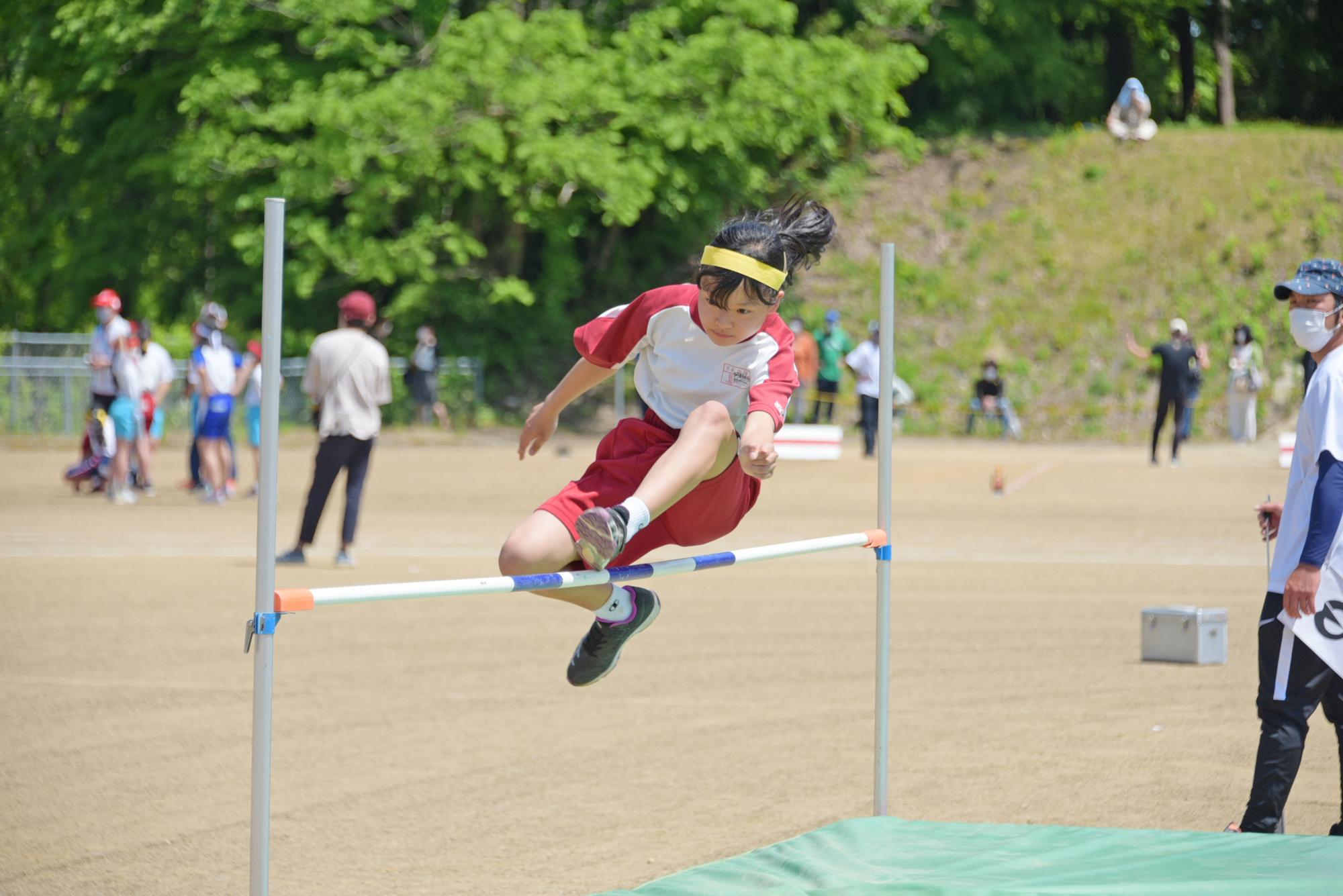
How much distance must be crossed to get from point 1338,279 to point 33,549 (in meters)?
12.1

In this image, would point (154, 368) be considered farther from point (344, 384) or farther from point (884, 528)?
point (884, 528)

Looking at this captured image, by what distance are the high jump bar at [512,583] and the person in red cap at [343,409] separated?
7702 mm

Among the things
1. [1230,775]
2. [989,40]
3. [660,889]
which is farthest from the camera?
[989,40]

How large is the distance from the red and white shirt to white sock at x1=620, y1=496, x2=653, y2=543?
49 centimetres

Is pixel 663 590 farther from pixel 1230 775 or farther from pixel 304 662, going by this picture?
pixel 1230 775

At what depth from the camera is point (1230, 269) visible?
117ft

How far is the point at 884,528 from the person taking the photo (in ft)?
20.2

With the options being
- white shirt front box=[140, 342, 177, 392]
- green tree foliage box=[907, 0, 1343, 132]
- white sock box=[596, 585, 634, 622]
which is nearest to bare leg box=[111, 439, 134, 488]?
white shirt front box=[140, 342, 177, 392]

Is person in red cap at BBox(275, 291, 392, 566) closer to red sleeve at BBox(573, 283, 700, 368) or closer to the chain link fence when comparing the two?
red sleeve at BBox(573, 283, 700, 368)

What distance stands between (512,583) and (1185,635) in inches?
251

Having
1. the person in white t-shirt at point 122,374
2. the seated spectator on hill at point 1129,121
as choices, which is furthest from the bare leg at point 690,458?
the seated spectator on hill at point 1129,121

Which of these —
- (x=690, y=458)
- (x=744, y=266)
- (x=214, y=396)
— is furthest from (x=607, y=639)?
(x=214, y=396)

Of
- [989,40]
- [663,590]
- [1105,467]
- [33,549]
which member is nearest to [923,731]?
[663,590]

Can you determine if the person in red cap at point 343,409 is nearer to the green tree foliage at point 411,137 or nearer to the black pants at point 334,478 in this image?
the black pants at point 334,478
